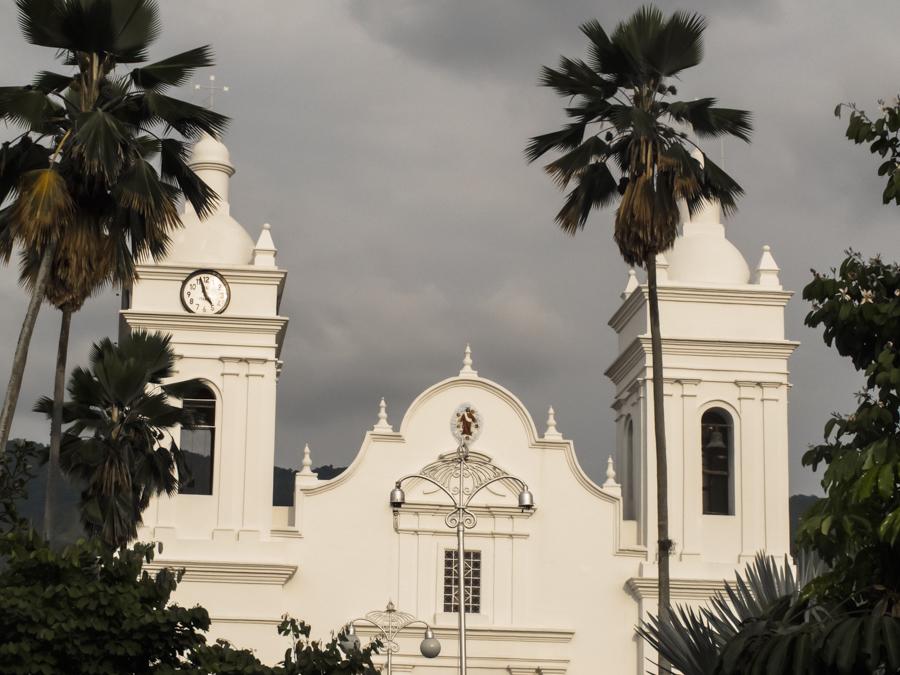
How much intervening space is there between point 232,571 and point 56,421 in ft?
44.6

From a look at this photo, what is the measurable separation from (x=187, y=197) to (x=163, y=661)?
7.48 metres

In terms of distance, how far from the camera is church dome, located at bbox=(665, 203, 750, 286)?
143ft

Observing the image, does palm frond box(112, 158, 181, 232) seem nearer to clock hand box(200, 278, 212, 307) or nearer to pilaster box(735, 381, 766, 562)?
clock hand box(200, 278, 212, 307)

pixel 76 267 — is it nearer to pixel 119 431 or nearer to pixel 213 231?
pixel 119 431

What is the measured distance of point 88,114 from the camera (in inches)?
898

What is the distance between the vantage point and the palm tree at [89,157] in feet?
74.0

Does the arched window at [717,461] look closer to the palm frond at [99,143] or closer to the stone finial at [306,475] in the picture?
the stone finial at [306,475]

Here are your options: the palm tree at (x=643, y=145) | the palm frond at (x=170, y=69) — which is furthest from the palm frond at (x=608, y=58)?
the palm frond at (x=170, y=69)

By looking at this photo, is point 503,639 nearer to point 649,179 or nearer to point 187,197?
point 649,179

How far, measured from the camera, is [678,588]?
41.4 meters

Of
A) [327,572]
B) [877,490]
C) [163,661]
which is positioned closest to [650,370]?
[327,572]

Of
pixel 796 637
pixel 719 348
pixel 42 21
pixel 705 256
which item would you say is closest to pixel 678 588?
pixel 719 348

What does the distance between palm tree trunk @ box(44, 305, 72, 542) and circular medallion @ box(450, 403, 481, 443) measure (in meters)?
14.5

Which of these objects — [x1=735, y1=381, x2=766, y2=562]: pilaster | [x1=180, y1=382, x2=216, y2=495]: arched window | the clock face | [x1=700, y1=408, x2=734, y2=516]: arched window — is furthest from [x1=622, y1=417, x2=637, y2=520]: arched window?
the clock face
